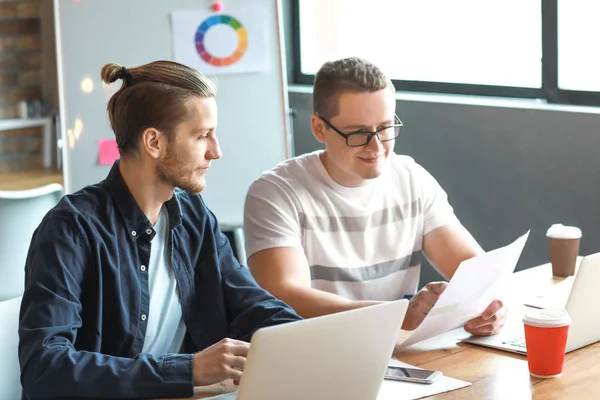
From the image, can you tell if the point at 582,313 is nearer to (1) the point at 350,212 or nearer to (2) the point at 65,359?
(1) the point at 350,212

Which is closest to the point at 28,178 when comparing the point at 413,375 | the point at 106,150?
the point at 106,150

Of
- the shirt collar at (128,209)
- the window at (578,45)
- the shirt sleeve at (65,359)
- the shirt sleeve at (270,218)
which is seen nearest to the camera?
the shirt sleeve at (65,359)

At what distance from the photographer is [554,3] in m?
3.08

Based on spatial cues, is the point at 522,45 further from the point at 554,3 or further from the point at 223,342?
the point at 223,342

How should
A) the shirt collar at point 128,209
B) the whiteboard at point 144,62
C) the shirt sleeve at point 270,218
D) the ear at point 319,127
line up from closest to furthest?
the shirt collar at point 128,209, the shirt sleeve at point 270,218, the ear at point 319,127, the whiteboard at point 144,62

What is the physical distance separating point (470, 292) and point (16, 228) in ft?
5.48

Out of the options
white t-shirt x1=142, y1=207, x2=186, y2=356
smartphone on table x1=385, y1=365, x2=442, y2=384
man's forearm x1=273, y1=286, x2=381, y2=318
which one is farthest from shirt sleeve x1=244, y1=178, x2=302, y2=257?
smartphone on table x1=385, y1=365, x2=442, y2=384

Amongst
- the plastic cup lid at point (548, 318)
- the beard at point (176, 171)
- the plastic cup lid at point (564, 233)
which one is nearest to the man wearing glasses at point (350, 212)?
the plastic cup lid at point (564, 233)

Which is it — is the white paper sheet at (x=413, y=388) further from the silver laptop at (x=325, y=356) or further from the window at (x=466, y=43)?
the window at (x=466, y=43)

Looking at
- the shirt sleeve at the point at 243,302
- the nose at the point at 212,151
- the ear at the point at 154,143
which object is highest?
the ear at the point at 154,143

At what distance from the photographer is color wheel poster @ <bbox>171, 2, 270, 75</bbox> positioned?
11.8ft

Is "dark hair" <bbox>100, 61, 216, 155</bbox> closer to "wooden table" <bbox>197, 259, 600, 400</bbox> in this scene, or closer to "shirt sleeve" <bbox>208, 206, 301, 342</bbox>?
"shirt sleeve" <bbox>208, 206, 301, 342</bbox>

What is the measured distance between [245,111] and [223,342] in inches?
87.9

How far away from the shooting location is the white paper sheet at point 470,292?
167 cm
